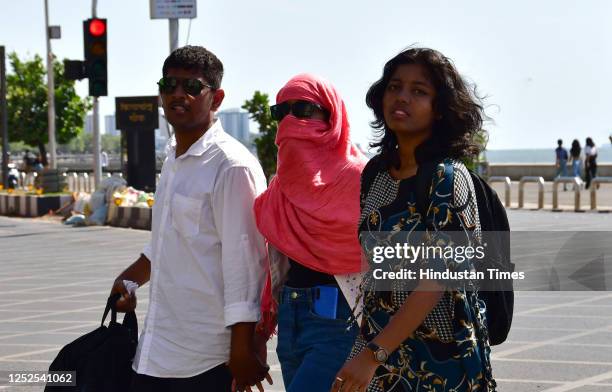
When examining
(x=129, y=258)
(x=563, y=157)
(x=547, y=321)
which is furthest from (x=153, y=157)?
(x=563, y=157)

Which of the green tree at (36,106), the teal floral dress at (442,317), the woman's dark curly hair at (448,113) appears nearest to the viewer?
the teal floral dress at (442,317)

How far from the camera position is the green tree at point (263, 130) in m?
21.6

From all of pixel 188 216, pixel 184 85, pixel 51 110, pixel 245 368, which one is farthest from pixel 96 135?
pixel 245 368

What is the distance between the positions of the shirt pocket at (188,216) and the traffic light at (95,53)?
16141mm

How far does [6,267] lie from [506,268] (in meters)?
11.9

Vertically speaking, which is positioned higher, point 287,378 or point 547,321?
point 287,378

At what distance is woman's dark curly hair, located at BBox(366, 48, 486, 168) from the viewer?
3.57 metres

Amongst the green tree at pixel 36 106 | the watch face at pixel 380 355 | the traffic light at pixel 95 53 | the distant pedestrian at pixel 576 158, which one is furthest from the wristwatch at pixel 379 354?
the green tree at pixel 36 106

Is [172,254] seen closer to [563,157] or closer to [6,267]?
[6,267]

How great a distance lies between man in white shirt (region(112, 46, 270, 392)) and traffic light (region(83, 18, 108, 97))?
52.7ft

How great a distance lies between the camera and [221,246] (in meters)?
4.32

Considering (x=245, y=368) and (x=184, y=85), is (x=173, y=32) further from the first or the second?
(x=245, y=368)

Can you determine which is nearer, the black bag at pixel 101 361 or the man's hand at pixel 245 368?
the man's hand at pixel 245 368

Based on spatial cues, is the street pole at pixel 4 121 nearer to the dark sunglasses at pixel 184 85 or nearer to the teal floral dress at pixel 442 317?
the dark sunglasses at pixel 184 85
